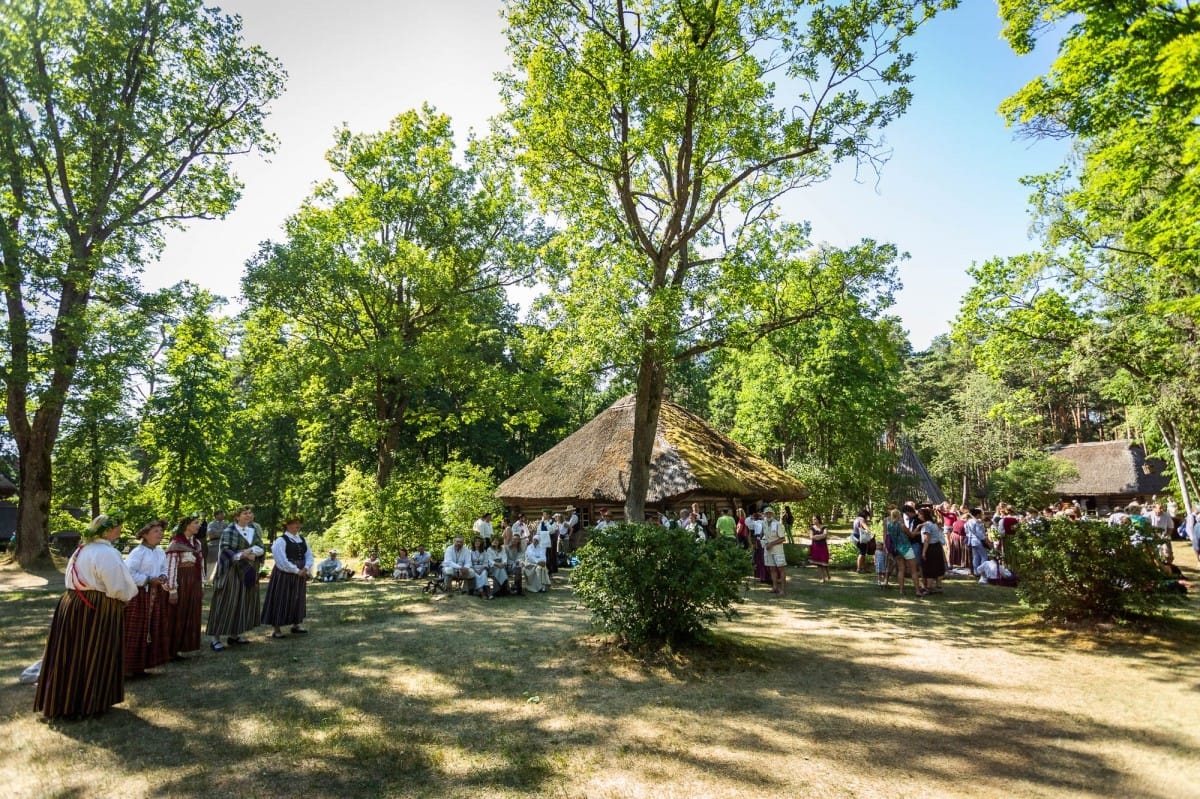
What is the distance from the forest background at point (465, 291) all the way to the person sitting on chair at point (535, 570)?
12.9 ft

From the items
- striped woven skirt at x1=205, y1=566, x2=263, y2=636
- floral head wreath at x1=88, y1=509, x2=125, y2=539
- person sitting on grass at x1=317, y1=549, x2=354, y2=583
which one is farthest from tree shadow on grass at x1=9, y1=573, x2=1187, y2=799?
person sitting on grass at x1=317, y1=549, x2=354, y2=583

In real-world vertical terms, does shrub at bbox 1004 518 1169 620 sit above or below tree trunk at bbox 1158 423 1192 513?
below

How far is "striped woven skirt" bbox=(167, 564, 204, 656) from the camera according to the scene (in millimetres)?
7457

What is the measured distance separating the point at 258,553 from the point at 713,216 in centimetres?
1147

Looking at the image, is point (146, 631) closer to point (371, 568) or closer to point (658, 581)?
point (658, 581)

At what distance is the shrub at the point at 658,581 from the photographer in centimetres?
697

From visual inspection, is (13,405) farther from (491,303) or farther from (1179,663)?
(1179,663)

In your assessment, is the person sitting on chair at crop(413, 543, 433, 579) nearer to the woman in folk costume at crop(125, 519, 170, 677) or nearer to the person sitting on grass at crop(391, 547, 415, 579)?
the person sitting on grass at crop(391, 547, 415, 579)

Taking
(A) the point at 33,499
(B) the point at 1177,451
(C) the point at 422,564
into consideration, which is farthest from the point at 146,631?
(B) the point at 1177,451

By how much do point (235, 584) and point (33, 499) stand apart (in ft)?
40.5

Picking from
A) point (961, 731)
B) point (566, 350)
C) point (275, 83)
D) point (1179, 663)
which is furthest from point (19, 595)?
point (1179, 663)

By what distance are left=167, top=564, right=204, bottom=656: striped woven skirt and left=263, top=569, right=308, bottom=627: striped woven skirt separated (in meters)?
0.86

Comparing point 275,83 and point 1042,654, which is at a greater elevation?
point 275,83

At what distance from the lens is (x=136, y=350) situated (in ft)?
51.8
